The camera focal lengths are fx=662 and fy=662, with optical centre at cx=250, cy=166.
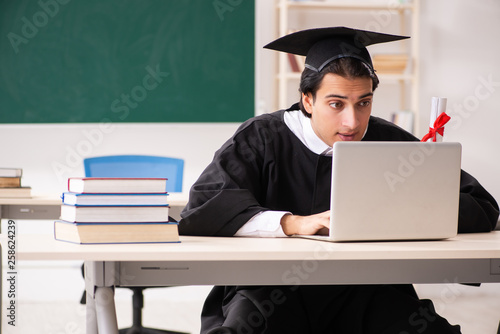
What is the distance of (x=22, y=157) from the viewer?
457cm

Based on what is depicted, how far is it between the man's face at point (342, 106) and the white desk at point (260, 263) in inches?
22.3

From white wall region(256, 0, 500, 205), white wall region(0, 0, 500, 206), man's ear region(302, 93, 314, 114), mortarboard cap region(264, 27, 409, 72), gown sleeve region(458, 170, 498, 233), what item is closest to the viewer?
gown sleeve region(458, 170, 498, 233)

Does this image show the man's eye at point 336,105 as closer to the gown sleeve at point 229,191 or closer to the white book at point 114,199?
the gown sleeve at point 229,191

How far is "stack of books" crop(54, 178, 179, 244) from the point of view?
4.83 ft

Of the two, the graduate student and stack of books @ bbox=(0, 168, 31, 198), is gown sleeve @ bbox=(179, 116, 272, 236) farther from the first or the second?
stack of books @ bbox=(0, 168, 31, 198)

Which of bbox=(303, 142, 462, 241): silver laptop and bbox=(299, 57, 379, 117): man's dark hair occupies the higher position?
bbox=(299, 57, 379, 117): man's dark hair

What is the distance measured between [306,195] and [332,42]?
0.48 meters

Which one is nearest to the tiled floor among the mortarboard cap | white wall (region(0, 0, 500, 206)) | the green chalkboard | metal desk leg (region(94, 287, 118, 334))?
white wall (region(0, 0, 500, 206))

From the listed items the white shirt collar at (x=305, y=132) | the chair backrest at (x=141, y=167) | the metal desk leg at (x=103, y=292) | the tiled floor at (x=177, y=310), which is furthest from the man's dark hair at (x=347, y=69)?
the tiled floor at (x=177, y=310)

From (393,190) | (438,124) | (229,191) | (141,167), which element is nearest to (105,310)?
(229,191)

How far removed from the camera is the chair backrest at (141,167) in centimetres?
345

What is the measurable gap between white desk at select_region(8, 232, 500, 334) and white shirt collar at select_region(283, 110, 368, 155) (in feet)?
1.96

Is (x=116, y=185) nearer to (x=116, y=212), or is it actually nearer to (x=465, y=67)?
(x=116, y=212)

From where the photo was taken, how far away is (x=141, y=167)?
3.49 m
